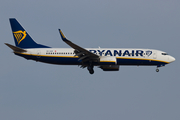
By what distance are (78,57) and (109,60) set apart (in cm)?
574

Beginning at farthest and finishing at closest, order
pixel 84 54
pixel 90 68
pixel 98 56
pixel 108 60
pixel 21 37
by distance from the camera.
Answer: pixel 21 37 → pixel 90 68 → pixel 98 56 → pixel 108 60 → pixel 84 54

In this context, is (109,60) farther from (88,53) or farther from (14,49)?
(14,49)

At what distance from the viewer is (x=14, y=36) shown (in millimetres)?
55781

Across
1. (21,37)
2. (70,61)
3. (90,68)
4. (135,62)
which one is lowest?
(90,68)

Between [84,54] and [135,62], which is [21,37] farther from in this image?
[135,62]

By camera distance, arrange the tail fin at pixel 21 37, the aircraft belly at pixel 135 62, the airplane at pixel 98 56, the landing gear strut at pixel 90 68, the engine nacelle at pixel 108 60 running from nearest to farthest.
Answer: the engine nacelle at pixel 108 60
the airplane at pixel 98 56
the aircraft belly at pixel 135 62
the landing gear strut at pixel 90 68
the tail fin at pixel 21 37

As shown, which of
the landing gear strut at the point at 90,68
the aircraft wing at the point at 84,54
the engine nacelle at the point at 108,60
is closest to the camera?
the aircraft wing at the point at 84,54

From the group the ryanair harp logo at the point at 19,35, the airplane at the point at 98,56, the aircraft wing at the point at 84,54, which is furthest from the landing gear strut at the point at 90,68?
the ryanair harp logo at the point at 19,35

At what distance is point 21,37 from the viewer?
55.6 meters

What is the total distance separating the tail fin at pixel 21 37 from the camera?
54.9 metres

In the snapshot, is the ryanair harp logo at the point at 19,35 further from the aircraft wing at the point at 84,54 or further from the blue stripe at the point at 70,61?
the aircraft wing at the point at 84,54

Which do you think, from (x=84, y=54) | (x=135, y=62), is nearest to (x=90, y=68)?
(x=84, y=54)

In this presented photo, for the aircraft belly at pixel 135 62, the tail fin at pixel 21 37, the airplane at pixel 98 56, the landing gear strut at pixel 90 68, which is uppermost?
the tail fin at pixel 21 37

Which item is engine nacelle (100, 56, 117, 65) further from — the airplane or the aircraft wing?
the aircraft wing
